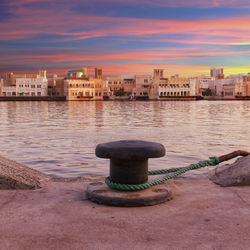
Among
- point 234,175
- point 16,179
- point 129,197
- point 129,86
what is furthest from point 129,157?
point 129,86

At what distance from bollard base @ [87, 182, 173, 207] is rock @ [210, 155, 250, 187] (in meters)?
1.04

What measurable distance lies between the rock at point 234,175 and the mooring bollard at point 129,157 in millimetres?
1183

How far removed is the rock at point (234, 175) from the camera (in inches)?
172

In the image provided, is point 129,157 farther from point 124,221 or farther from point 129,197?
point 124,221

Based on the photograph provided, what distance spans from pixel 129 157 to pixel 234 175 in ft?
5.42

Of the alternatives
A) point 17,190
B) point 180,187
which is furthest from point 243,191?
point 17,190

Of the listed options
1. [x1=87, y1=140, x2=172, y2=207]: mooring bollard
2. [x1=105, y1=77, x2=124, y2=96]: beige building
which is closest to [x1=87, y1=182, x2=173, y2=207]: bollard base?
[x1=87, y1=140, x2=172, y2=207]: mooring bollard

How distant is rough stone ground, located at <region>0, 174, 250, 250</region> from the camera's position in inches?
103

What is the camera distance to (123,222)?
3.07 metres

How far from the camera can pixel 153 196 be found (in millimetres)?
3605

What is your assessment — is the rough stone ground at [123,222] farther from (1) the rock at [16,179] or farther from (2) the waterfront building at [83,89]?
(2) the waterfront building at [83,89]

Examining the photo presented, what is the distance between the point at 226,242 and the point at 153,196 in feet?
3.56

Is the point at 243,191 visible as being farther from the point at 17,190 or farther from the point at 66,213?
the point at 17,190

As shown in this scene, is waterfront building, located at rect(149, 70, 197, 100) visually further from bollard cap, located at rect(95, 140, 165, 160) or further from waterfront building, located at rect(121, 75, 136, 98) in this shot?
bollard cap, located at rect(95, 140, 165, 160)
